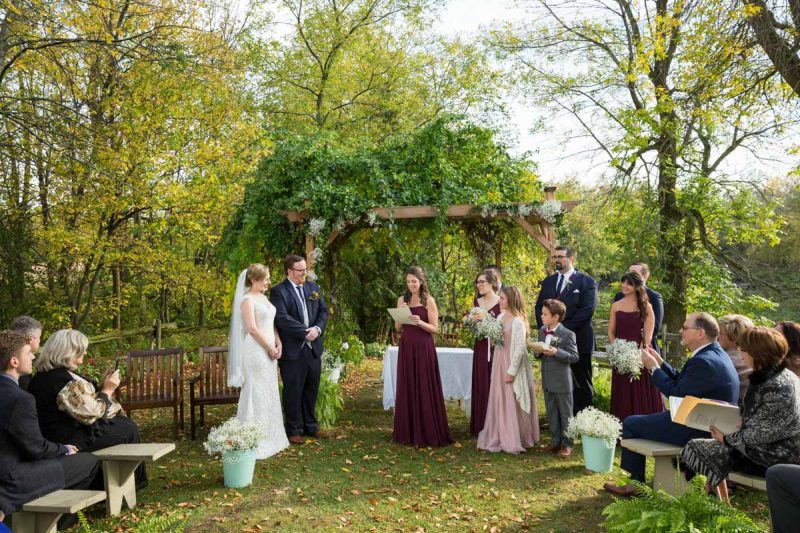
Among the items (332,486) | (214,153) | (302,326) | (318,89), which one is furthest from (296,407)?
(318,89)

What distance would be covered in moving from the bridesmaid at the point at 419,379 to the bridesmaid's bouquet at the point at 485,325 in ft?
1.37

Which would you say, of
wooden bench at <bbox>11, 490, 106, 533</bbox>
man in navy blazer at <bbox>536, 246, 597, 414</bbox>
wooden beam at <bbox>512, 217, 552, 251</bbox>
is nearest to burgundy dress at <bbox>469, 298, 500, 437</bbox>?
man in navy blazer at <bbox>536, 246, 597, 414</bbox>

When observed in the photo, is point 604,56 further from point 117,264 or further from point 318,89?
point 117,264

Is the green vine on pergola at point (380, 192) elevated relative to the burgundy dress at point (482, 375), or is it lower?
elevated

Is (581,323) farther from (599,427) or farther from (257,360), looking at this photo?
(257,360)

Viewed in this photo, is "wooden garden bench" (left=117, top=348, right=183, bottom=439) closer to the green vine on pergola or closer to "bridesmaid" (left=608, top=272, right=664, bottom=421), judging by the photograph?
the green vine on pergola

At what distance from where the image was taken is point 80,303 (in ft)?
41.8

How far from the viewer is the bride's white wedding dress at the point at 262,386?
20.8ft

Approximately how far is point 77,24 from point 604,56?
42.8 feet

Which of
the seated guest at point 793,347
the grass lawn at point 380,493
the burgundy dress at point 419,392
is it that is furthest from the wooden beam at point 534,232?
the seated guest at point 793,347

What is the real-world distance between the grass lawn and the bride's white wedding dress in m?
0.21

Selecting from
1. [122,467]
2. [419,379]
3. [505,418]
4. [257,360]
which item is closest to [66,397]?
[122,467]

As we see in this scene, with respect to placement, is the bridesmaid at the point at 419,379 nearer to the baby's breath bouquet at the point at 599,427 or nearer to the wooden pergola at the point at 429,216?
the baby's breath bouquet at the point at 599,427

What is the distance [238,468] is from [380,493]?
1290 mm
